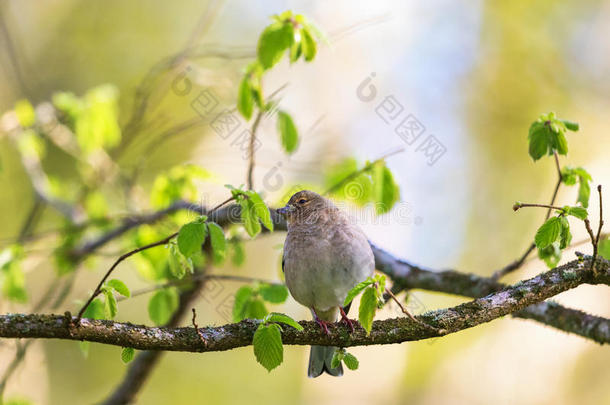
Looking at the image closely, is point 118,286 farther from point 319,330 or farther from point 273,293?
point 273,293

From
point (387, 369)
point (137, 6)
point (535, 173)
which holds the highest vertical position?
point (137, 6)

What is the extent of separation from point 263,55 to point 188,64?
296 cm

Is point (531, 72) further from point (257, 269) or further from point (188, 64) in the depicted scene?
point (188, 64)

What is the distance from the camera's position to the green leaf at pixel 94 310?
403cm

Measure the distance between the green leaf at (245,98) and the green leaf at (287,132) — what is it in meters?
0.41

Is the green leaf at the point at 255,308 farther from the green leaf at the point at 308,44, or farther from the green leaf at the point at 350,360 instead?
the green leaf at the point at 308,44

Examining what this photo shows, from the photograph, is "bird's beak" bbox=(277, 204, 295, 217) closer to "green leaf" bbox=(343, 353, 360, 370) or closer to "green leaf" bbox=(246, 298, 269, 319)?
"green leaf" bbox=(246, 298, 269, 319)

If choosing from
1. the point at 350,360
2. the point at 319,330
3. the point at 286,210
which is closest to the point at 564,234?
the point at 350,360

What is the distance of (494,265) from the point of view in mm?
13266

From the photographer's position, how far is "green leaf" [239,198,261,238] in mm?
3816

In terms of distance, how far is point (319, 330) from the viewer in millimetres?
3766

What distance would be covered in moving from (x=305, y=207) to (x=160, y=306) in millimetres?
1850

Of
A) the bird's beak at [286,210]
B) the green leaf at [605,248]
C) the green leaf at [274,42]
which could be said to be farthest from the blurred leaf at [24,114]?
the green leaf at [605,248]

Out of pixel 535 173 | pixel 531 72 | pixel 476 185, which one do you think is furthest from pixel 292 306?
pixel 531 72
